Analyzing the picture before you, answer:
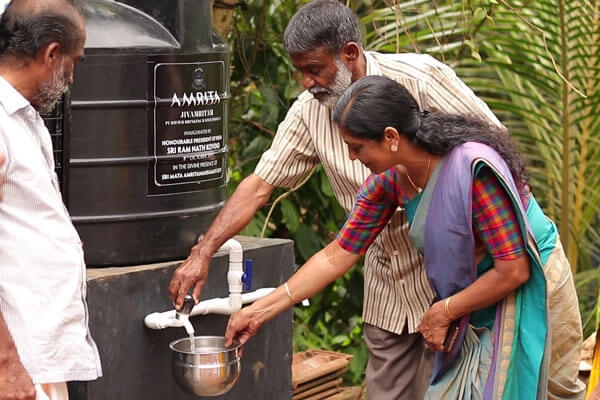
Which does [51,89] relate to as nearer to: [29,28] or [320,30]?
[29,28]

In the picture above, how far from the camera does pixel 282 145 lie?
4.16m

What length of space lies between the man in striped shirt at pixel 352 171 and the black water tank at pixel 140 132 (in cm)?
19

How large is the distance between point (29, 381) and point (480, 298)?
1324 millimetres

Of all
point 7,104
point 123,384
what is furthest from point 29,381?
point 123,384

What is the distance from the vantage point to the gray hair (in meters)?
3.82

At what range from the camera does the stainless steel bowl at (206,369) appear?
368 cm

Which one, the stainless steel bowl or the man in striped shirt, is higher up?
the man in striped shirt

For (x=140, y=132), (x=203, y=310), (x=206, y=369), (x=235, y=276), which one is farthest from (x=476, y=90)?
(x=206, y=369)

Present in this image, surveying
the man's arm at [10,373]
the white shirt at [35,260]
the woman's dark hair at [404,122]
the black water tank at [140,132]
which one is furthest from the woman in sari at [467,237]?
the man's arm at [10,373]

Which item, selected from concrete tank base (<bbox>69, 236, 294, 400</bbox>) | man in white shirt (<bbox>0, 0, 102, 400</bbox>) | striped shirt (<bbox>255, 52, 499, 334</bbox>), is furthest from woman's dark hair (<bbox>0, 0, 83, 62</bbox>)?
striped shirt (<bbox>255, 52, 499, 334</bbox>)

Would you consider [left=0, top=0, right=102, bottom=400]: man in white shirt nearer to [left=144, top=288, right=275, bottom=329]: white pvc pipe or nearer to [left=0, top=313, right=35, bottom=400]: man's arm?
[left=0, top=313, right=35, bottom=400]: man's arm

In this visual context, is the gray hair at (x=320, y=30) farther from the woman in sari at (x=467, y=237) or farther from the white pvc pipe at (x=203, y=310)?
the white pvc pipe at (x=203, y=310)

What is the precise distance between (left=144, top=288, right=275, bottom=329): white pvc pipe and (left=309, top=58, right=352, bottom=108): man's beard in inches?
33.9

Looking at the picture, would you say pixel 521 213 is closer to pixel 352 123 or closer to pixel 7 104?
pixel 352 123
